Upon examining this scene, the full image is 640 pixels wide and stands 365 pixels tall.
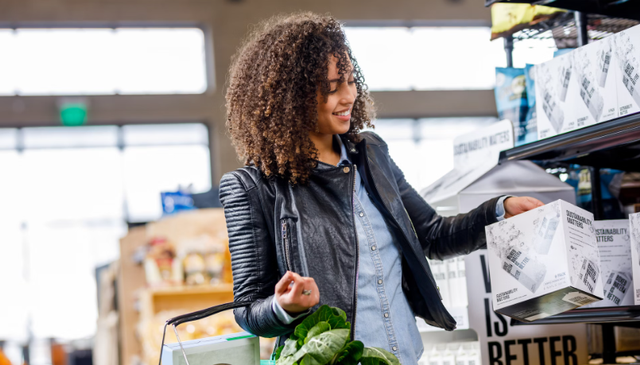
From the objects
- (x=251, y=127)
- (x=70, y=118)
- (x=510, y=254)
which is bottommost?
(x=510, y=254)

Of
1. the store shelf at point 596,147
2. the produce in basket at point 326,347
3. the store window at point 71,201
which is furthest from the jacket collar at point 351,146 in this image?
the store window at point 71,201

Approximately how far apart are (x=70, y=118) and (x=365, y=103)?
28.5ft

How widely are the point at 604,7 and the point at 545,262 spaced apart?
2.99ft

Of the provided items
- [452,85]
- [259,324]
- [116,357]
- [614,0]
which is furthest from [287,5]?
[259,324]

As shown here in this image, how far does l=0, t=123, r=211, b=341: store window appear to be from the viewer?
984 cm

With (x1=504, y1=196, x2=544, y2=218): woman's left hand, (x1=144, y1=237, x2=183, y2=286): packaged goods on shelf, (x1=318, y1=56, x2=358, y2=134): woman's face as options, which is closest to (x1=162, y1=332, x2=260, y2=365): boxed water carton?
(x1=318, y1=56, x2=358, y2=134): woman's face

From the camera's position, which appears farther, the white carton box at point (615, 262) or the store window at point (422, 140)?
the store window at point (422, 140)

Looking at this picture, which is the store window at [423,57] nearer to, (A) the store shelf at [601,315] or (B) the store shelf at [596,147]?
(B) the store shelf at [596,147]

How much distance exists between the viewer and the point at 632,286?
171cm

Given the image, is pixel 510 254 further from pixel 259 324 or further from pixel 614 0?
pixel 614 0

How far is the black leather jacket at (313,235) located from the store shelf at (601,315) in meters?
0.27

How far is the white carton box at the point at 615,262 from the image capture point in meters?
1.69

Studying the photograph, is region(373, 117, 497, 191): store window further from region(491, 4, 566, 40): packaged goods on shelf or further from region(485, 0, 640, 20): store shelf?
region(485, 0, 640, 20): store shelf

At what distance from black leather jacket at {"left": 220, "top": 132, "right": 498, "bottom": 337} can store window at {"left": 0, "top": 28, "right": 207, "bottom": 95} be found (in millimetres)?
9010
